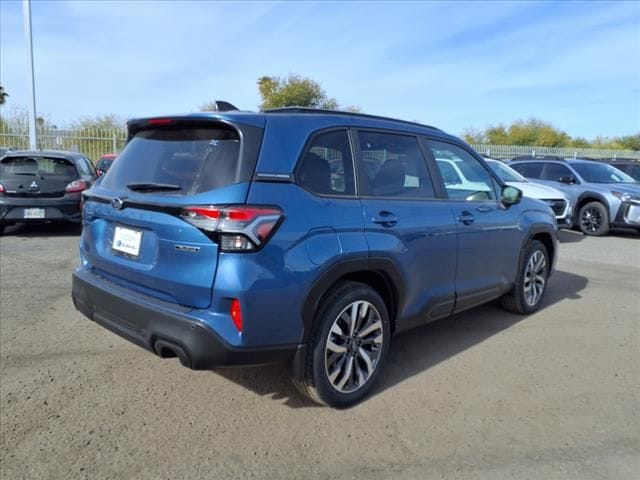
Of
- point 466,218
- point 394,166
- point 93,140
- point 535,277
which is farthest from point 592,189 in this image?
point 93,140

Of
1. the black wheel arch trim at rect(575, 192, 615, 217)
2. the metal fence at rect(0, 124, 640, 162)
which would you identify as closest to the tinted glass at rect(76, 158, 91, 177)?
the black wheel arch trim at rect(575, 192, 615, 217)

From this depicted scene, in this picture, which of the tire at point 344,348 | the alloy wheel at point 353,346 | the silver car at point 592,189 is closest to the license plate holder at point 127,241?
the tire at point 344,348

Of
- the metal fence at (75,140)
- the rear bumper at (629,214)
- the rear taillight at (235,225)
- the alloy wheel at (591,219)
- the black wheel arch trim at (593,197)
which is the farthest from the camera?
the metal fence at (75,140)

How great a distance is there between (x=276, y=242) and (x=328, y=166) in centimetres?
70

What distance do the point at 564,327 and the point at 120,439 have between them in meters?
4.06

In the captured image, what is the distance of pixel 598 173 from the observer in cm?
1204

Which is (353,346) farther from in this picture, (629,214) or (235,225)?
(629,214)

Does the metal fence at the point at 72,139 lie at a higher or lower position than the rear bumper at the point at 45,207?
higher

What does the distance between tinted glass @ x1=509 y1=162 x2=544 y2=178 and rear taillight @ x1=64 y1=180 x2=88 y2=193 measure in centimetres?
971

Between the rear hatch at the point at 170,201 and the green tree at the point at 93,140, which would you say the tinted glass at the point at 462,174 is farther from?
the green tree at the point at 93,140

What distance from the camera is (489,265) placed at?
4453 mm

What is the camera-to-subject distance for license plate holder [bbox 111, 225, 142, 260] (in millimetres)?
2953

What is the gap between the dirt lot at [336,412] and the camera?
106 inches

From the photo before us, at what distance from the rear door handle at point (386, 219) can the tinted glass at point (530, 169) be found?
396 inches
